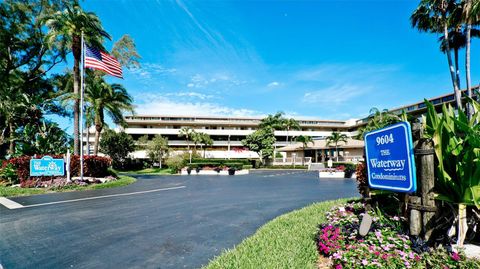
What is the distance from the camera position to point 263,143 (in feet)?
153

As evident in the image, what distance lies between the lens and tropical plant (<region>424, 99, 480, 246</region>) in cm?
325

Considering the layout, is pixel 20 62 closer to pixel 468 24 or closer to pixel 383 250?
pixel 383 250

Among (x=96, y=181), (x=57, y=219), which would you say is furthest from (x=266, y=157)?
(x=57, y=219)

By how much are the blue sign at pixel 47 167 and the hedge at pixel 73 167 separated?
18.1 inches

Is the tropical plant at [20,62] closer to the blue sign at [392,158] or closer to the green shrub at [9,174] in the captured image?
the green shrub at [9,174]

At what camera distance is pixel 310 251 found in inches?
154

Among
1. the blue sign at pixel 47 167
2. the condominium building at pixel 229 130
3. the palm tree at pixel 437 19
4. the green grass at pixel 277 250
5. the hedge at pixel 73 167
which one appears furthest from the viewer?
the condominium building at pixel 229 130

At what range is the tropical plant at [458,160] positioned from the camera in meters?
3.25

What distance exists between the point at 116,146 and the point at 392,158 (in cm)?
4549

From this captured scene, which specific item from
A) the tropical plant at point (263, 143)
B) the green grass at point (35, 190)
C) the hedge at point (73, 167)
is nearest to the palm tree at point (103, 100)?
the hedge at point (73, 167)

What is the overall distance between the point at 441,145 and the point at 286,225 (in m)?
3.29

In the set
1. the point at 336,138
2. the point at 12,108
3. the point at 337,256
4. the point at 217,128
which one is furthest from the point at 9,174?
the point at 217,128

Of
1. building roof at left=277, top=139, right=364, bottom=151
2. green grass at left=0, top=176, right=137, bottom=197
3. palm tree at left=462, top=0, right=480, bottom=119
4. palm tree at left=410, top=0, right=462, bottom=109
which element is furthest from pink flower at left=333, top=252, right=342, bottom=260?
building roof at left=277, top=139, right=364, bottom=151

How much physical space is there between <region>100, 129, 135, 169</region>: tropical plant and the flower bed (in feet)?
143
